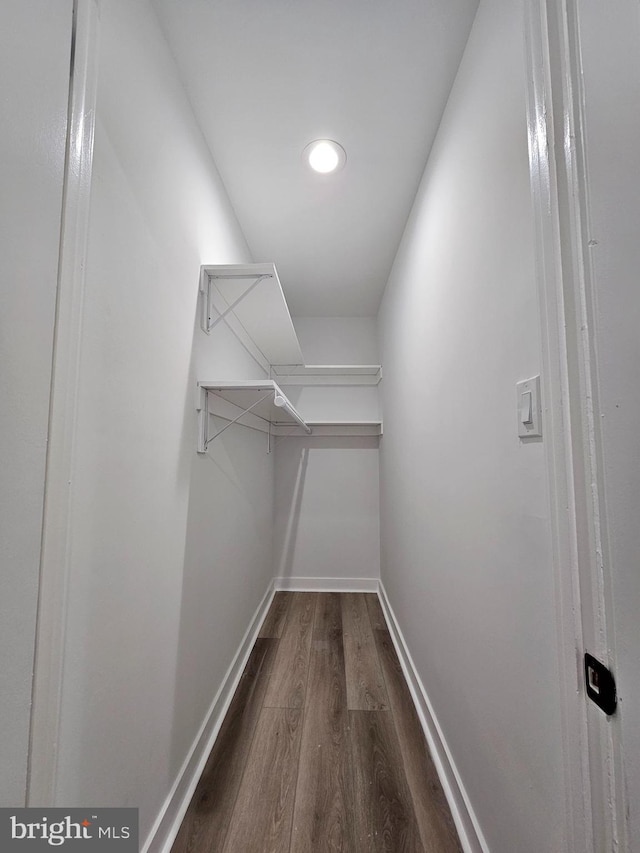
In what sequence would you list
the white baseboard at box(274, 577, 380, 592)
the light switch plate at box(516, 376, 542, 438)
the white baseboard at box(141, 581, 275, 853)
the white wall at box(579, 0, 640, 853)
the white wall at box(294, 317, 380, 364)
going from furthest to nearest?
1. the white wall at box(294, 317, 380, 364)
2. the white baseboard at box(274, 577, 380, 592)
3. the white baseboard at box(141, 581, 275, 853)
4. the light switch plate at box(516, 376, 542, 438)
5. the white wall at box(579, 0, 640, 853)

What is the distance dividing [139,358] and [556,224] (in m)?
0.94

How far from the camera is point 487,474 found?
976 mm

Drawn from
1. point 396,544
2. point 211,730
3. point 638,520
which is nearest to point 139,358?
point 638,520

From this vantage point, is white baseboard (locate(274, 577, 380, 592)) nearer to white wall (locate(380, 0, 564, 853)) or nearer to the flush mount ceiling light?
Answer: white wall (locate(380, 0, 564, 853))

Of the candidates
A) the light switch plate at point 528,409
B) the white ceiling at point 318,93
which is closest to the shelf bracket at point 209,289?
the white ceiling at point 318,93

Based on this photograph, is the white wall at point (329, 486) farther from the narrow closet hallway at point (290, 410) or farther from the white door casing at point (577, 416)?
the white door casing at point (577, 416)

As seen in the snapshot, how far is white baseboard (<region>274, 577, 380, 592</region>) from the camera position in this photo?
2.96 metres

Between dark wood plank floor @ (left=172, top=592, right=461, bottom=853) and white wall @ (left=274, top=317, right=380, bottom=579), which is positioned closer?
dark wood plank floor @ (left=172, top=592, right=461, bottom=853)

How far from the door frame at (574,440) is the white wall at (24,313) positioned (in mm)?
803

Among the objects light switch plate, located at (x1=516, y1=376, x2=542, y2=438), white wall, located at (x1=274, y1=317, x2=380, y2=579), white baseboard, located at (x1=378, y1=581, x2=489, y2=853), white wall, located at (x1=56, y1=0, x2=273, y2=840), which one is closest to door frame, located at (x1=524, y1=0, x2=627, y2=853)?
light switch plate, located at (x1=516, y1=376, x2=542, y2=438)

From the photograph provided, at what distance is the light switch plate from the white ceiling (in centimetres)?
116

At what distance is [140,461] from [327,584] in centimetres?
247

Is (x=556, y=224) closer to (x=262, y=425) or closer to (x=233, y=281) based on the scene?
(x=233, y=281)

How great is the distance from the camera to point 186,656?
120 centimetres
